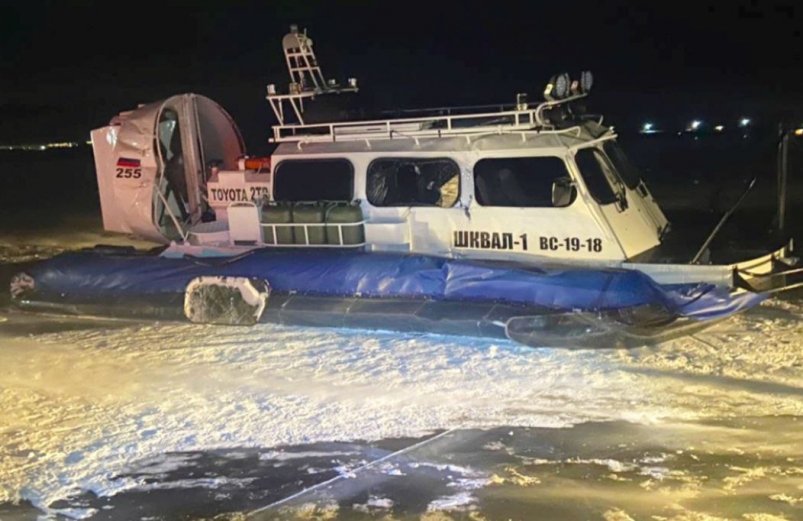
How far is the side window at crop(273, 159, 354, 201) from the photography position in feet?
28.3

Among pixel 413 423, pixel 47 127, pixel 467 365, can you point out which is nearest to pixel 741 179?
pixel 467 365

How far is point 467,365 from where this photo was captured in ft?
23.6

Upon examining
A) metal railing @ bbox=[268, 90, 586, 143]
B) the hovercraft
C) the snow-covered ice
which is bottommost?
the snow-covered ice

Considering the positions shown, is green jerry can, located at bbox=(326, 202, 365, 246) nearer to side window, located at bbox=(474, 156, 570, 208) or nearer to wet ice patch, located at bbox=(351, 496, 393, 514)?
side window, located at bbox=(474, 156, 570, 208)

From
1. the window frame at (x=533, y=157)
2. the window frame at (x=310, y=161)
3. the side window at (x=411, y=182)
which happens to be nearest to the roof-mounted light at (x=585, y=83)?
the window frame at (x=533, y=157)

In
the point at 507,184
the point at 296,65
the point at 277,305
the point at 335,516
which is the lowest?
the point at 335,516

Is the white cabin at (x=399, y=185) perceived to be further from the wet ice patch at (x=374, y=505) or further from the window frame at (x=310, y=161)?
the wet ice patch at (x=374, y=505)

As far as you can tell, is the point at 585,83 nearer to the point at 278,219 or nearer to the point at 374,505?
the point at 278,219

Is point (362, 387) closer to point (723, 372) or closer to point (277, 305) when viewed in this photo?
point (277, 305)

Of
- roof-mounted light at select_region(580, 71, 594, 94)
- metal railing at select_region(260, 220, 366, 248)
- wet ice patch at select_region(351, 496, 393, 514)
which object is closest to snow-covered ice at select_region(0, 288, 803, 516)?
wet ice patch at select_region(351, 496, 393, 514)

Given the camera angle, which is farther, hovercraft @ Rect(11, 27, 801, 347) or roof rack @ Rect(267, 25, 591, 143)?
roof rack @ Rect(267, 25, 591, 143)

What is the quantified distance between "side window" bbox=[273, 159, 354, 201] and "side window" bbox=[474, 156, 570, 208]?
134 cm

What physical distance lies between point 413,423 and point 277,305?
2578mm

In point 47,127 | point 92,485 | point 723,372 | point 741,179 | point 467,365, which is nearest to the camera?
point 92,485
